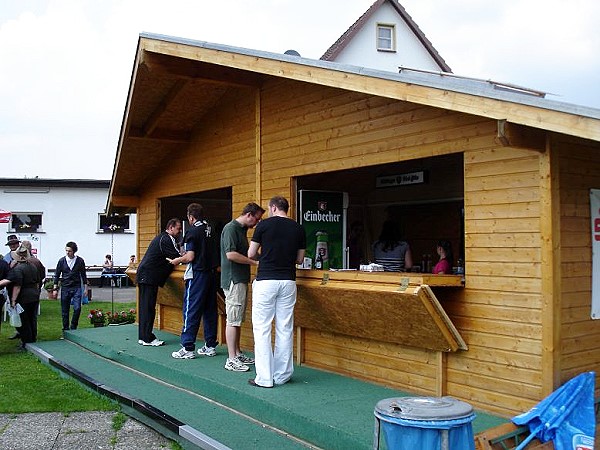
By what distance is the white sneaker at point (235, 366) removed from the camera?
7.24 metres

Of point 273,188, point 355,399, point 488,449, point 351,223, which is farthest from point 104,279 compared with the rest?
point 488,449

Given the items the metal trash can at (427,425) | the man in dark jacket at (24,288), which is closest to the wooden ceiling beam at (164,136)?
the man in dark jacket at (24,288)

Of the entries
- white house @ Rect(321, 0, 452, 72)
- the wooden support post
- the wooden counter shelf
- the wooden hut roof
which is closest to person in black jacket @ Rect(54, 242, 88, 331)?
the wooden hut roof

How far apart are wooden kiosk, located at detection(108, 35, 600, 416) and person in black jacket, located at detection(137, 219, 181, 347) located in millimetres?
992

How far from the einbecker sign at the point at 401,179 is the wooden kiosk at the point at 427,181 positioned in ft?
0.72

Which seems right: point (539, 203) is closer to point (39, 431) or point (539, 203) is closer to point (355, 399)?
point (355, 399)

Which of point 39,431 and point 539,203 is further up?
point 539,203

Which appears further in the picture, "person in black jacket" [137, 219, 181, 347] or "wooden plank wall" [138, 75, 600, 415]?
"person in black jacket" [137, 219, 181, 347]

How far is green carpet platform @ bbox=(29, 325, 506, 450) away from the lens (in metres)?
5.27

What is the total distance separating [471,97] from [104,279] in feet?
85.4

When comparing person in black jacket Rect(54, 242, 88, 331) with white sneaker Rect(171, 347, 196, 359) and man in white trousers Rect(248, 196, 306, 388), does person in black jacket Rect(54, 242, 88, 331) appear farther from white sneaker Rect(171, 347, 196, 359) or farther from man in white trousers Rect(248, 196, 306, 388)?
man in white trousers Rect(248, 196, 306, 388)

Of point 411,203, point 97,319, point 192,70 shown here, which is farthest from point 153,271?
point 411,203

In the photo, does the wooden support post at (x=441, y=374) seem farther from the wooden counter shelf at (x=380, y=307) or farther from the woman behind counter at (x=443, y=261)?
the woman behind counter at (x=443, y=261)

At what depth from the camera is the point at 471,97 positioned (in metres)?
4.77
